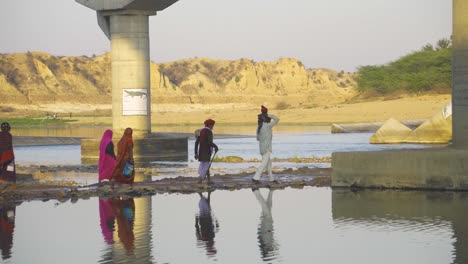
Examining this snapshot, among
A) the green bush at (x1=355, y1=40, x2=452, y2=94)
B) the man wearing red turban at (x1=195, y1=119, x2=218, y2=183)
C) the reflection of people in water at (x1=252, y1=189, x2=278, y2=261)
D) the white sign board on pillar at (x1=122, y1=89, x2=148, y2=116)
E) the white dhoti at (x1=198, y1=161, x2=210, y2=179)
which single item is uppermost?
the green bush at (x1=355, y1=40, x2=452, y2=94)

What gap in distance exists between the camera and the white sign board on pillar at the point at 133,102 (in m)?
35.9

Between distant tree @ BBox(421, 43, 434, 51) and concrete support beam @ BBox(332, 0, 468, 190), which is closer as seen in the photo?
concrete support beam @ BBox(332, 0, 468, 190)

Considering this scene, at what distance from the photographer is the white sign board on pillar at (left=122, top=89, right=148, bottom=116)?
118 ft

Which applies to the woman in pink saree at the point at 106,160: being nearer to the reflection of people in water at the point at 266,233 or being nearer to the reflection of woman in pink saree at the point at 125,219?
the reflection of woman in pink saree at the point at 125,219

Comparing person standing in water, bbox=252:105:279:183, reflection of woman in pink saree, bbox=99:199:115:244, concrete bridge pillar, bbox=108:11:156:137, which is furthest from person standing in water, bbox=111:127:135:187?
concrete bridge pillar, bbox=108:11:156:137

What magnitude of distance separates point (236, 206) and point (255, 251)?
206 inches

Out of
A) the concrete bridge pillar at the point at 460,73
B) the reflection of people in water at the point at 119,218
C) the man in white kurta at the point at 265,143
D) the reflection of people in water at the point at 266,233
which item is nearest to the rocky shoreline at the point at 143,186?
the man in white kurta at the point at 265,143

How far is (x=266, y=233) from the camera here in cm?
1436

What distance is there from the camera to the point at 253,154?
3706 cm

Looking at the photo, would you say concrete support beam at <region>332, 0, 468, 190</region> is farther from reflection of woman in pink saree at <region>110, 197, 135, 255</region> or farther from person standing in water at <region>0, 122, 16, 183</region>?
person standing in water at <region>0, 122, 16, 183</region>

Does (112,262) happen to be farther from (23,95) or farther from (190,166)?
(23,95)

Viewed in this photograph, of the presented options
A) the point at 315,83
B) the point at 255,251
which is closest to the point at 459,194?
the point at 255,251

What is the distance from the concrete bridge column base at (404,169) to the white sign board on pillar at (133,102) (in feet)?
51.7

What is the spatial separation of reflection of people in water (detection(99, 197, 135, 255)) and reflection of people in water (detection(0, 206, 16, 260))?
1.23 m
